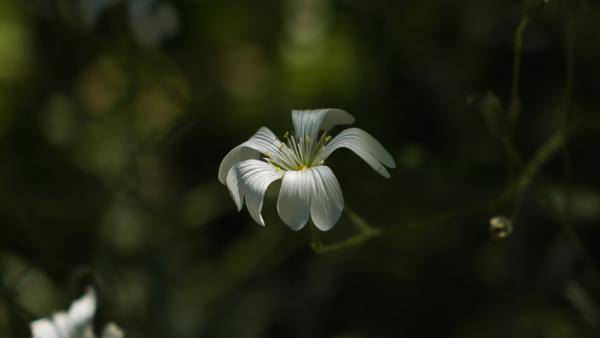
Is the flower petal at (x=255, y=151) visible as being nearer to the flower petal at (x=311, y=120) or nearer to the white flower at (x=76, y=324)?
the flower petal at (x=311, y=120)

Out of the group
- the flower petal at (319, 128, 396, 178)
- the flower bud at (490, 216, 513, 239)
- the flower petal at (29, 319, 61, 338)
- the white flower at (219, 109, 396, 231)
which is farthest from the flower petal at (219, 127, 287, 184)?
the flower petal at (29, 319, 61, 338)

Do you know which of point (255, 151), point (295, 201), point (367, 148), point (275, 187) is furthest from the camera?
point (275, 187)

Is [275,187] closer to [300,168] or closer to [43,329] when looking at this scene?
[300,168]

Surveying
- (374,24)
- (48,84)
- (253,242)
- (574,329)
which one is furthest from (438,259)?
(48,84)

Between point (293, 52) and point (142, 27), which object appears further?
point (293, 52)

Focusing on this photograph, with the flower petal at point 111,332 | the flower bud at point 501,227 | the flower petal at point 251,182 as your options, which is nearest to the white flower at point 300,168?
the flower petal at point 251,182

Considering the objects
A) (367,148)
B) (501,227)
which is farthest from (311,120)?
(501,227)

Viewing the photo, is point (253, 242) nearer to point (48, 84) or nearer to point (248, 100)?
point (248, 100)
